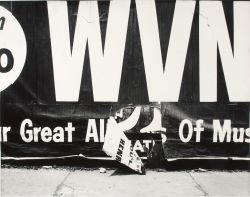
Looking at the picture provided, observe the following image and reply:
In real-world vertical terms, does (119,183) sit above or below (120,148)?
below

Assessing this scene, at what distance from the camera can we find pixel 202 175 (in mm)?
6562

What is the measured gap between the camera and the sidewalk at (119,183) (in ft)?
18.6

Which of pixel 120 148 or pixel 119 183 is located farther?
pixel 120 148

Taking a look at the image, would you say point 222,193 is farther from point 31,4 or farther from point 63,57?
point 31,4

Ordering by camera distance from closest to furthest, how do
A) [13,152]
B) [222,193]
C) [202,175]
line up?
[222,193] → [202,175] → [13,152]

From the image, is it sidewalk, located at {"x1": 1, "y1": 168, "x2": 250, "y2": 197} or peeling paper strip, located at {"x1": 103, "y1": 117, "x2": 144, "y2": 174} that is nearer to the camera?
sidewalk, located at {"x1": 1, "y1": 168, "x2": 250, "y2": 197}

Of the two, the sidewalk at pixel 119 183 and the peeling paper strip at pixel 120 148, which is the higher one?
the peeling paper strip at pixel 120 148

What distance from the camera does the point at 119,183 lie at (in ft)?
20.0

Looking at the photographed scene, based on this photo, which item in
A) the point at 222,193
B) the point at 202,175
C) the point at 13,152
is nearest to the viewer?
the point at 222,193

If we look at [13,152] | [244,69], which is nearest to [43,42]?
[13,152]

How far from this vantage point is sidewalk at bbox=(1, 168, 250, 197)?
5668 millimetres

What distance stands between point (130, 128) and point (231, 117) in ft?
5.69

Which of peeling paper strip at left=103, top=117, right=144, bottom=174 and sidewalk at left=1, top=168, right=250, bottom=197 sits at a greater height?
peeling paper strip at left=103, top=117, right=144, bottom=174

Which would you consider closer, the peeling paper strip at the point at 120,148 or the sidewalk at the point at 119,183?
the sidewalk at the point at 119,183
